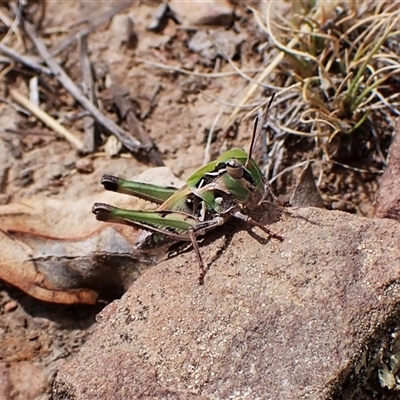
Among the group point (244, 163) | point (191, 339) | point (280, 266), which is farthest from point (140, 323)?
point (244, 163)

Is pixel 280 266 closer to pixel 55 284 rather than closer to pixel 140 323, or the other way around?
pixel 140 323

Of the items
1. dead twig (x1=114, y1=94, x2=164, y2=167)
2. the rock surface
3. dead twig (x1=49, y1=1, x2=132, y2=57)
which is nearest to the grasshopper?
the rock surface

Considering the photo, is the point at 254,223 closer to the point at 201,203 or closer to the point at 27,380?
the point at 201,203

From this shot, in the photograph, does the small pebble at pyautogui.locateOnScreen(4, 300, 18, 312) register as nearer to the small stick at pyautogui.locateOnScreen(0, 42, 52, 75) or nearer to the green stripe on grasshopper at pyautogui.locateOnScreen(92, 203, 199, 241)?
the green stripe on grasshopper at pyautogui.locateOnScreen(92, 203, 199, 241)

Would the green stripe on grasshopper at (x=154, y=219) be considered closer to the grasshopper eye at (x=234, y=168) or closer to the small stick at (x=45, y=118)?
the grasshopper eye at (x=234, y=168)

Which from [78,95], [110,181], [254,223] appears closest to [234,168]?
[254,223]

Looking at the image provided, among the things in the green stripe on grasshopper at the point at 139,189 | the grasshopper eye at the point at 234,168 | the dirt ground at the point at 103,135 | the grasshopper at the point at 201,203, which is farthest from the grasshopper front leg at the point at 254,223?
the dirt ground at the point at 103,135
